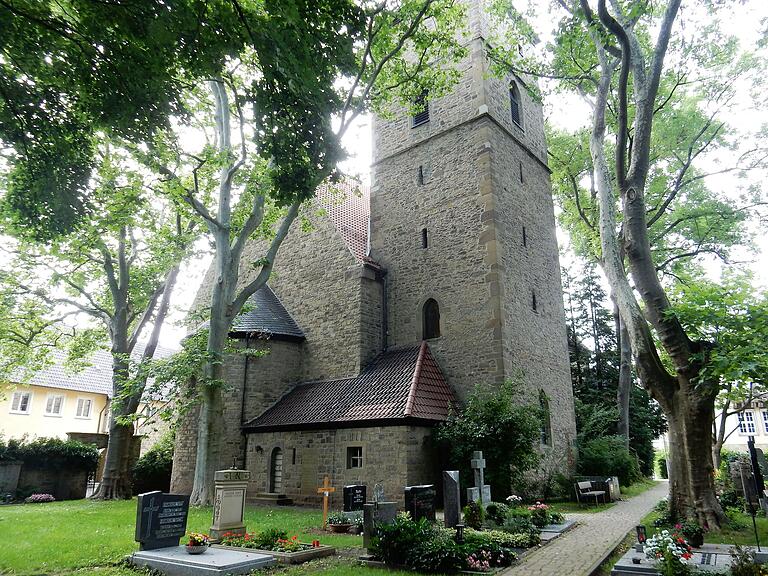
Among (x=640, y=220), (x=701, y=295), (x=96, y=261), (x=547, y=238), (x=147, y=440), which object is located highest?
(x=547, y=238)

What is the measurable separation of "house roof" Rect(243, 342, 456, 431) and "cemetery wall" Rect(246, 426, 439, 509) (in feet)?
1.15

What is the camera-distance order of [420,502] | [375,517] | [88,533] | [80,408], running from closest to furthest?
[375,517], [420,502], [88,533], [80,408]

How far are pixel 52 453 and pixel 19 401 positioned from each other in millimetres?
11997

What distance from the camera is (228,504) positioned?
9.80 m

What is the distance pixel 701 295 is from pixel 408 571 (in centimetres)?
761

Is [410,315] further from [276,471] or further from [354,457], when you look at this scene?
[276,471]

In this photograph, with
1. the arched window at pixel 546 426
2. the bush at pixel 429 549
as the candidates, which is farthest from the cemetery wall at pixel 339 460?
the bush at pixel 429 549

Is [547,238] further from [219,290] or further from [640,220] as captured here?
[219,290]

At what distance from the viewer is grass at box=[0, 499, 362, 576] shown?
788 centimetres

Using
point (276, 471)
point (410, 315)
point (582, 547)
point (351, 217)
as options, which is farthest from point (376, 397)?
point (351, 217)

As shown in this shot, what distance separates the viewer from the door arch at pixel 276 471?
53.5 ft

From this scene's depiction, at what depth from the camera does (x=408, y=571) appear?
761cm

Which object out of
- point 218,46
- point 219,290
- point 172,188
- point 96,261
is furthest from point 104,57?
point 96,261

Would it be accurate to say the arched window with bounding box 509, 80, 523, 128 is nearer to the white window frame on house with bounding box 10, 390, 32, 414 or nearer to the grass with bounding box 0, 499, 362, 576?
the grass with bounding box 0, 499, 362, 576
